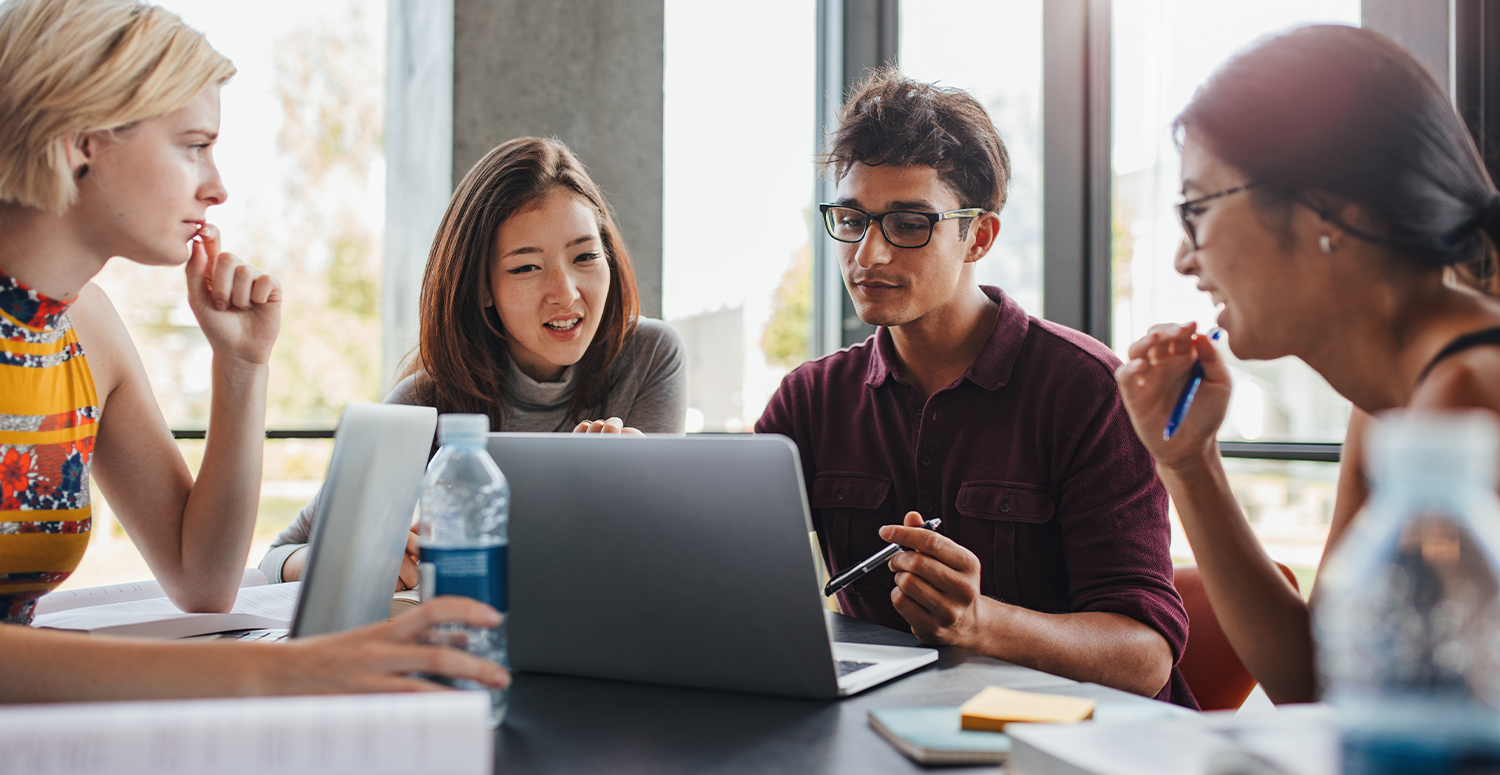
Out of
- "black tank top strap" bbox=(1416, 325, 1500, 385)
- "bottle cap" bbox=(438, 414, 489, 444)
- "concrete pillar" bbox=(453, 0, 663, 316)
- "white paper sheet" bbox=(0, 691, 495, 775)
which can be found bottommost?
"white paper sheet" bbox=(0, 691, 495, 775)

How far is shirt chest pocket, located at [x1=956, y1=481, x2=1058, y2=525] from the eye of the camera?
1.48 metres

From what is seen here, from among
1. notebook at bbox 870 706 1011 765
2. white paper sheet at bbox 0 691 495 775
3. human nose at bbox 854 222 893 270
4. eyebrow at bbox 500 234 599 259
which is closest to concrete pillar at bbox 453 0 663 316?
eyebrow at bbox 500 234 599 259

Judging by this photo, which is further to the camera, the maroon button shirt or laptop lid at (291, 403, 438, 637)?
the maroon button shirt

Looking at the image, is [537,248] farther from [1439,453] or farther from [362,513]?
[1439,453]

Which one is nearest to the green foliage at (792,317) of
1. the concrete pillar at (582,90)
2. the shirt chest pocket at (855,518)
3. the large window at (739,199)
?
the large window at (739,199)

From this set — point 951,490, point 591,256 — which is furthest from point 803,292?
point 951,490

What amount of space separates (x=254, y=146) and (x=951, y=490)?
9.91 feet

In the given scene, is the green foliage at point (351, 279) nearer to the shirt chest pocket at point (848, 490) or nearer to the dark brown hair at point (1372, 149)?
the shirt chest pocket at point (848, 490)

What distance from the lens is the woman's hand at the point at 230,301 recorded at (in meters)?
1.32

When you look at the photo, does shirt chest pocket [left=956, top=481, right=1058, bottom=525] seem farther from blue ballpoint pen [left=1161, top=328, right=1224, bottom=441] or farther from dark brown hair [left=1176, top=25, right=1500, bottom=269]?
dark brown hair [left=1176, top=25, right=1500, bottom=269]

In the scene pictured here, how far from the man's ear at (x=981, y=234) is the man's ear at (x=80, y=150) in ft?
4.51

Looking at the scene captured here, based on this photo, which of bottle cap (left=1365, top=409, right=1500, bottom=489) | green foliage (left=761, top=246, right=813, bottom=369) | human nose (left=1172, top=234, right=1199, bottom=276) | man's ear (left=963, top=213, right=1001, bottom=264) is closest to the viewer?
bottle cap (left=1365, top=409, right=1500, bottom=489)

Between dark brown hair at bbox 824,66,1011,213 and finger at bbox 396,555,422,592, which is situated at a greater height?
dark brown hair at bbox 824,66,1011,213

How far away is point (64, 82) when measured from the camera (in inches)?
42.1
